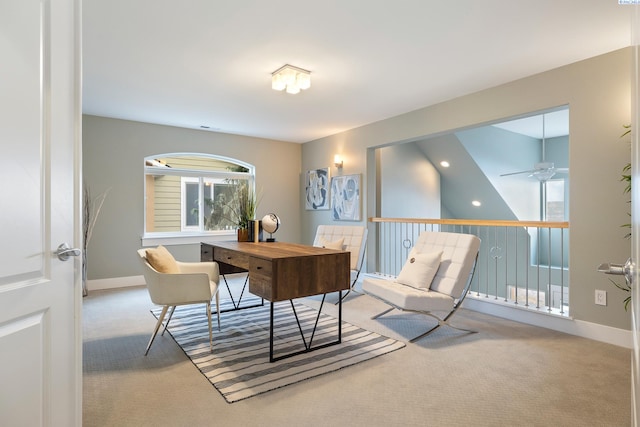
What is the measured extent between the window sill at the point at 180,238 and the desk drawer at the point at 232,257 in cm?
230

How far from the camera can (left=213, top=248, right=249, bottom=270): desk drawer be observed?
9.21ft

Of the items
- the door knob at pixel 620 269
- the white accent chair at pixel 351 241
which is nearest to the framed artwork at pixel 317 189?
the white accent chair at pixel 351 241

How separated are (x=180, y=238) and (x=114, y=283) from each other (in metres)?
1.10

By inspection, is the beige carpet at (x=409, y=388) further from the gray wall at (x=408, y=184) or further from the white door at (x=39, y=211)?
the gray wall at (x=408, y=184)

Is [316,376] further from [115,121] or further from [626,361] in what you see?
[115,121]

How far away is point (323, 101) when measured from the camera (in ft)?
13.9

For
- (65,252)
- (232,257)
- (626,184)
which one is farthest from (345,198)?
(65,252)

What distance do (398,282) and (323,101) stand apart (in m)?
2.31

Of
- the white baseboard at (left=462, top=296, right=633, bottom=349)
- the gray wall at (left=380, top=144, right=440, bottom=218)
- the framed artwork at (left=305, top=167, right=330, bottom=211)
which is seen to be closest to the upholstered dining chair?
the white baseboard at (left=462, top=296, right=633, bottom=349)

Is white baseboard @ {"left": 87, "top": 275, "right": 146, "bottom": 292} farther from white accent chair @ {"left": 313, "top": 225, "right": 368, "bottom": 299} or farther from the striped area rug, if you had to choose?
white accent chair @ {"left": 313, "top": 225, "right": 368, "bottom": 299}

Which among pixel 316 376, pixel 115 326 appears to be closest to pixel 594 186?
pixel 316 376

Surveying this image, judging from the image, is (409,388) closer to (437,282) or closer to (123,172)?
(437,282)

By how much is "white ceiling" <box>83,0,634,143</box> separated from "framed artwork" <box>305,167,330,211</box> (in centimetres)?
188

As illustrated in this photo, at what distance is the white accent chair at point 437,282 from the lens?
294 centimetres
